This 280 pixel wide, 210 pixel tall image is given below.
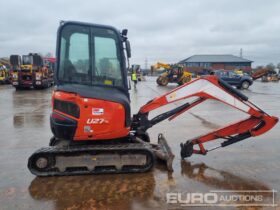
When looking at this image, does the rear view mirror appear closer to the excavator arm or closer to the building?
the excavator arm

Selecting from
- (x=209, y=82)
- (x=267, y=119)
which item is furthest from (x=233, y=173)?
(x=209, y=82)

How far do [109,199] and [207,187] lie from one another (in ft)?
5.21

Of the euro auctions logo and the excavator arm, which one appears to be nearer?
the euro auctions logo

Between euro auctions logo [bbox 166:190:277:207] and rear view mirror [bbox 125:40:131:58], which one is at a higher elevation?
rear view mirror [bbox 125:40:131:58]

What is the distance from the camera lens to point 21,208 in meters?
4.38

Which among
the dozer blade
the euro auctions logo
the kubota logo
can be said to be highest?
the kubota logo

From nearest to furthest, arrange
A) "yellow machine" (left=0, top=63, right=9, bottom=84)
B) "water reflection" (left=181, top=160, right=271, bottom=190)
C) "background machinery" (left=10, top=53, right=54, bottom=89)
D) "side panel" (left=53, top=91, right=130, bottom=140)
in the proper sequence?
"water reflection" (left=181, top=160, right=271, bottom=190)
"side panel" (left=53, top=91, right=130, bottom=140)
"background machinery" (left=10, top=53, right=54, bottom=89)
"yellow machine" (left=0, top=63, right=9, bottom=84)

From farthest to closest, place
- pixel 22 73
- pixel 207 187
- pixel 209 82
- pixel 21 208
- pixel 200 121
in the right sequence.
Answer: pixel 22 73 → pixel 200 121 → pixel 209 82 → pixel 207 187 → pixel 21 208

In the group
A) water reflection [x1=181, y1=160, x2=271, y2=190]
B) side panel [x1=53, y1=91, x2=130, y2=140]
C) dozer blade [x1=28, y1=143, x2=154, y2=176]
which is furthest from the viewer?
dozer blade [x1=28, y1=143, x2=154, y2=176]

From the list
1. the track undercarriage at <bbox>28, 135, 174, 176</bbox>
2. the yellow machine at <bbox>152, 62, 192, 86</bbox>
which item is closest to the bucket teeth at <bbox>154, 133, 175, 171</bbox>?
the track undercarriage at <bbox>28, 135, 174, 176</bbox>

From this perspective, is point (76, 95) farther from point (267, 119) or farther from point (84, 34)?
point (267, 119)

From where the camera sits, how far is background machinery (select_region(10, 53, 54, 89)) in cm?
2655

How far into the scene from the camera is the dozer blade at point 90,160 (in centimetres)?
552

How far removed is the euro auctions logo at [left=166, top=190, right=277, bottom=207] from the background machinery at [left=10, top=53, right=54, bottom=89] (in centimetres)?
2355
